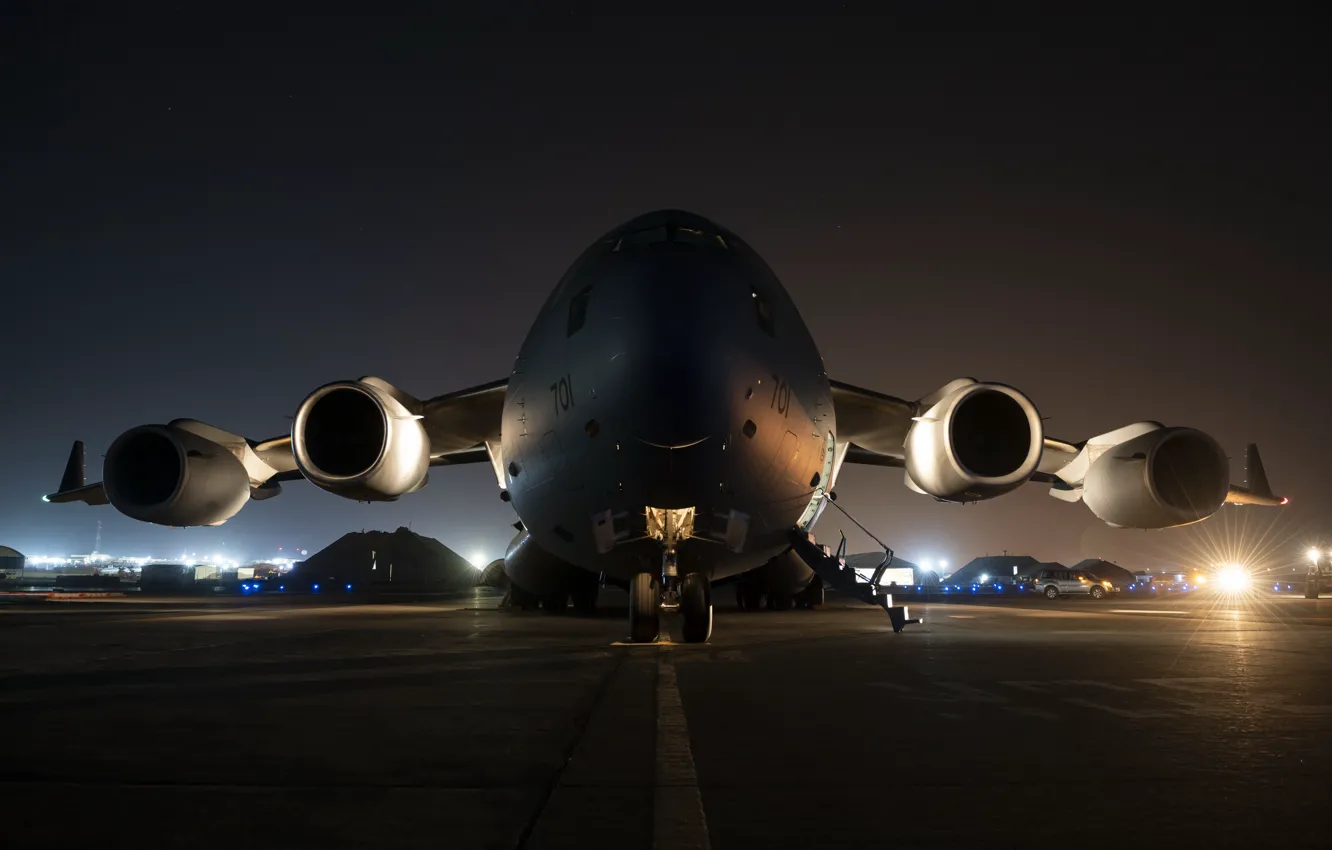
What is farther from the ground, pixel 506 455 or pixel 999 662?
pixel 506 455

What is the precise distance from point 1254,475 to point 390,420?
43.7ft

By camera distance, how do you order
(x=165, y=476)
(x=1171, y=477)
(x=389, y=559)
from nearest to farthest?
1. (x=1171, y=477)
2. (x=165, y=476)
3. (x=389, y=559)

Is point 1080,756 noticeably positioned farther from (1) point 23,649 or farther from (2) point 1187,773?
(1) point 23,649

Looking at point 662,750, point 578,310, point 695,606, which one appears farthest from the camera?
point 695,606

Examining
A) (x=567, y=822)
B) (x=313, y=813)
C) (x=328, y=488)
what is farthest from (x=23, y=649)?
(x=567, y=822)

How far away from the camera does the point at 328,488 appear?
12.4 meters

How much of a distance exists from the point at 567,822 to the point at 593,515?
279 inches

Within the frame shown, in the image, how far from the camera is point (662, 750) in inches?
192

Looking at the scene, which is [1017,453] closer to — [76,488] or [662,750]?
[662,750]

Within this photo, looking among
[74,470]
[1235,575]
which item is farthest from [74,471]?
[1235,575]

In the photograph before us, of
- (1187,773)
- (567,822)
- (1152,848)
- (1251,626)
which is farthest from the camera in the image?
(1251,626)

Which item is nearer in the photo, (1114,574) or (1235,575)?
(1235,575)

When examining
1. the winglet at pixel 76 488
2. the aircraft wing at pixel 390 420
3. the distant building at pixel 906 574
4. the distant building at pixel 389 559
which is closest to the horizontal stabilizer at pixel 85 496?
the winglet at pixel 76 488

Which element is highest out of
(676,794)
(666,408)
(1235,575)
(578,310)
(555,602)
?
(578,310)
